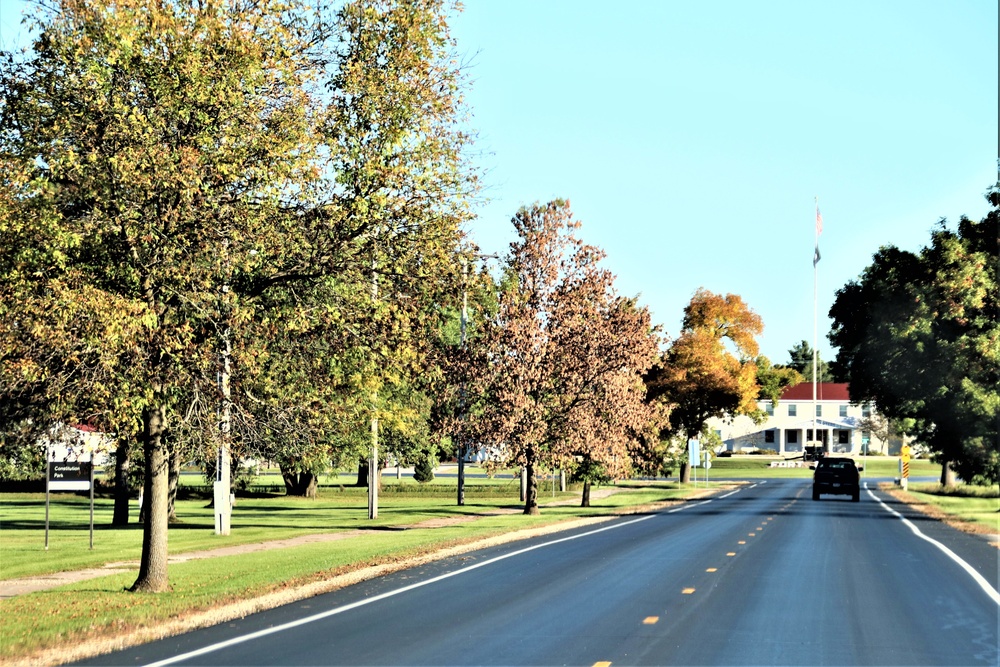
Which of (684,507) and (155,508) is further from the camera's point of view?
(684,507)

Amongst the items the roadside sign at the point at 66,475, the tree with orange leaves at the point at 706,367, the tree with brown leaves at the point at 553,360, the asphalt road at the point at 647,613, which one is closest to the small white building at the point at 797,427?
the tree with orange leaves at the point at 706,367

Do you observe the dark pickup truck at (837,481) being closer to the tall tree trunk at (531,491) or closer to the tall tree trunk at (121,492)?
the tall tree trunk at (531,491)

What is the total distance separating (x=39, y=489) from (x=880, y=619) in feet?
197

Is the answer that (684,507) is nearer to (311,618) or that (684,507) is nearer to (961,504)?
(961,504)

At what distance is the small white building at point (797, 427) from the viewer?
461 ft

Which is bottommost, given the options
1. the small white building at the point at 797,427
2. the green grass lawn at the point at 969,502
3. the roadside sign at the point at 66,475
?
the green grass lawn at the point at 969,502

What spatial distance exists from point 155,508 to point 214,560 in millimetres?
5695

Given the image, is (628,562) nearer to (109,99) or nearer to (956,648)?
(956,648)

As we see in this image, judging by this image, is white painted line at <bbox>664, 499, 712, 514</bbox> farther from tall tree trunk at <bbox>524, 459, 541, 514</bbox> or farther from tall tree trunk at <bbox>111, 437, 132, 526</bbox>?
tall tree trunk at <bbox>111, 437, 132, 526</bbox>

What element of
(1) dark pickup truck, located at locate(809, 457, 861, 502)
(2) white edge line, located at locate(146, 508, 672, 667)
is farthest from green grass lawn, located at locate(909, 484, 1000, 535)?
(2) white edge line, located at locate(146, 508, 672, 667)

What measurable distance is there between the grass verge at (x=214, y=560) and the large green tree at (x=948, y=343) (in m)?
11.0

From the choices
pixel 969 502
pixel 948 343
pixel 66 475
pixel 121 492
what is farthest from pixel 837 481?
pixel 66 475

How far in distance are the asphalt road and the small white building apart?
116 meters

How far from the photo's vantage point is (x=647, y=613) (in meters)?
15.3
